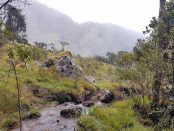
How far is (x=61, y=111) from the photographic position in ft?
60.8

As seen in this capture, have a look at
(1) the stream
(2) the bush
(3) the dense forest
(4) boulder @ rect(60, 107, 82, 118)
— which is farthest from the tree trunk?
(2) the bush

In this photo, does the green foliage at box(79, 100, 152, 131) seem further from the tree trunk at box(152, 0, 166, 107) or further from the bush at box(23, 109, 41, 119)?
the bush at box(23, 109, 41, 119)

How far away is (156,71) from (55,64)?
11.8 meters

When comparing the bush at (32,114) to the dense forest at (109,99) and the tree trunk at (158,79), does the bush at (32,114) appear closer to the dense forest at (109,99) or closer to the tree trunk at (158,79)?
the dense forest at (109,99)

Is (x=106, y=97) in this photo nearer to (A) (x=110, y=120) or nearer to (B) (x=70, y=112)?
(B) (x=70, y=112)

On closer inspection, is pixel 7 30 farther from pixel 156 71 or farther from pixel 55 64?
pixel 55 64

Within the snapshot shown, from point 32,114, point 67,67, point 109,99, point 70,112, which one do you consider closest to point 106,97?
point 109,99

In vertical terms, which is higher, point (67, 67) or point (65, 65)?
point (65, 65)

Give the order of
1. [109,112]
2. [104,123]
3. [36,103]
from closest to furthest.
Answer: [104,123], [109,112], [36,103]

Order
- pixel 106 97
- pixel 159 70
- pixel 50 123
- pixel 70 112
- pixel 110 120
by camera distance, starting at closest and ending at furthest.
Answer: pixel 110 120, pixel 50 123, pixel 159 70, pixel 70 112, pixel 106 97

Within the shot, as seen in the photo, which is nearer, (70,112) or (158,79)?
(158,79)

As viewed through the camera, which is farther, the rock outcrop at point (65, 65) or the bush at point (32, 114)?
the rock outcrop at point (65, 65)

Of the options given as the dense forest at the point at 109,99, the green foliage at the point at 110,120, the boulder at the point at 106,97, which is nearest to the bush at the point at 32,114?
the dense forest at the point at 109,99

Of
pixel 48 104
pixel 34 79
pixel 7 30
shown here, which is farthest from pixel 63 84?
pixel 7 30
